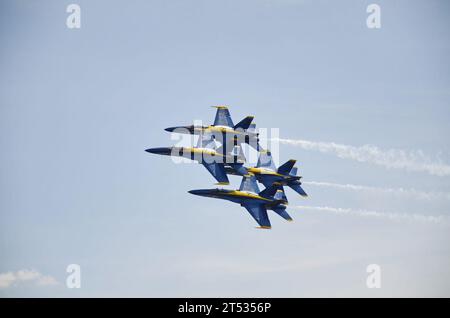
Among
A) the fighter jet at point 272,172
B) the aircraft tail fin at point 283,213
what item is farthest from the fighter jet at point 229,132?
the aircraft tail fin at point 283,213

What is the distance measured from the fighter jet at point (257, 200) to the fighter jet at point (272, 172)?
4.72m

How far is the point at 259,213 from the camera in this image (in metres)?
151

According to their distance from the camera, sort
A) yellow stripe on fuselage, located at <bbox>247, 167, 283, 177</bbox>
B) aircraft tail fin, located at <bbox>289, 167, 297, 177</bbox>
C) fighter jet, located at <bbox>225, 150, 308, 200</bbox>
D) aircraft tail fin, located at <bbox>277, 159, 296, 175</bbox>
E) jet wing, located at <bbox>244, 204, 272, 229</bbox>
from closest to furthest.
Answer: jet wing, located at <bbox>244, 204, 272, 229</bbox>
fighter jet, located at <bbox>225, 150, 308, 200</bbox>
aircraft tail fin, located at <bbox>277, 159, 296, 175</bbox>
yellow stripe on fuselage, located at <bbox>247, 167, 283, 177</bbox>
aircraft tail fin, located at <bbox>289, 167, 297, 177</bbox>

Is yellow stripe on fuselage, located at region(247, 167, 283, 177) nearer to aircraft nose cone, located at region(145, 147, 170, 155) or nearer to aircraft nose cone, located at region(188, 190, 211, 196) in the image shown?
aircraft nose cone, located at region(188, 190, 211, 196)

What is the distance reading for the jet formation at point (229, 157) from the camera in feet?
492

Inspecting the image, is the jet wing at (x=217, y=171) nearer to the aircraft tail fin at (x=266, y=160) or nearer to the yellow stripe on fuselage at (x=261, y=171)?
the yellow stripe on fuselage at (x=261, y=171)

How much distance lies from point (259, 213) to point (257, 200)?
8.67ft

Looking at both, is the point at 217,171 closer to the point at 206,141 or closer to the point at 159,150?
the point at 206,141

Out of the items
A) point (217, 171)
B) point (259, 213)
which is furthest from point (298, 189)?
point (217, 171)

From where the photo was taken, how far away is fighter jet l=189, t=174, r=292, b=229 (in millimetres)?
150750

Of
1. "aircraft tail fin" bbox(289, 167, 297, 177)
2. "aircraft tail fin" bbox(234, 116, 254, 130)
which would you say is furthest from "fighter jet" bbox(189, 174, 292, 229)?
"aircraft tail fin" bbox(234, 116, 254, 130)

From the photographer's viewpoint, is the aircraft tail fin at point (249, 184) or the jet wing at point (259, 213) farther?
the aircraft tail fin at point (249, 184)
